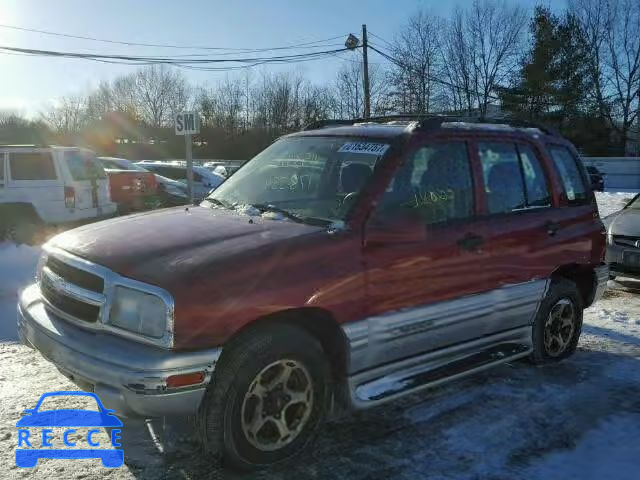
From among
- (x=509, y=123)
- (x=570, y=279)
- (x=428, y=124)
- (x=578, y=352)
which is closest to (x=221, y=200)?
(x=428, y=124)

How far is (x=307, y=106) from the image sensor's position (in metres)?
60.1

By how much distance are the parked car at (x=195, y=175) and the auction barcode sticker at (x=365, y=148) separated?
13857 mm

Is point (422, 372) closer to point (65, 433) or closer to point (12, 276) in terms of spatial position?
point (65, 433)

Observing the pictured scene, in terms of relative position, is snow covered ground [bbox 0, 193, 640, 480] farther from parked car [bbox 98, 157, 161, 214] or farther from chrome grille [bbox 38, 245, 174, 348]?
parked car [bbox 98, 157, 161, 214]

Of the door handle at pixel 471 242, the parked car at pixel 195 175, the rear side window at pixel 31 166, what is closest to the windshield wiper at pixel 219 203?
the door handle at pixel 471 242

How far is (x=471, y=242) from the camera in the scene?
408 cm

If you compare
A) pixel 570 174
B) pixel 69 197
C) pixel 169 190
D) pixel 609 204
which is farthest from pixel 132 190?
pixel 609 204

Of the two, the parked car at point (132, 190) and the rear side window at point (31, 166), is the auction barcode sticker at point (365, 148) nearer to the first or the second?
the rear side window at point (31, 166)

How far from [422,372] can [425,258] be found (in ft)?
2.38

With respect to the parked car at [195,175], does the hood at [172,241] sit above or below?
below

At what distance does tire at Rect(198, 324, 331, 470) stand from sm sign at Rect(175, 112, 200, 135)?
25.7ft

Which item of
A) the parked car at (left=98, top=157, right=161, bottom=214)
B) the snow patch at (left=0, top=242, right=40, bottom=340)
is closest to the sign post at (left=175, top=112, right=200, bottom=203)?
the snow patch at (left=0, top=242, right=40, bottom=340)

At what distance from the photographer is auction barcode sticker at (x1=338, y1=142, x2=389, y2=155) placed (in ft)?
12.9

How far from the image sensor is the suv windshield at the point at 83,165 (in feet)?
34.8
